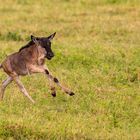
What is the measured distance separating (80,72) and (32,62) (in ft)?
8.26

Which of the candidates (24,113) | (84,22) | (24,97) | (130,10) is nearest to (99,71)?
(24,97)

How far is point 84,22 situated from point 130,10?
2712 mm

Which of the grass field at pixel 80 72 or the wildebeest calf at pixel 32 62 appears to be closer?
the grass field at pixel 80 72

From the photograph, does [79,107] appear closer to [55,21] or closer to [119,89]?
[119,89]

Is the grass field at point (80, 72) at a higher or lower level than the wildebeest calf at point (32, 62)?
lower

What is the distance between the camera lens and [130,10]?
21.8 meters

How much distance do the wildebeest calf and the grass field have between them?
0.33 metres

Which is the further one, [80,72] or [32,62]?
[80,72]

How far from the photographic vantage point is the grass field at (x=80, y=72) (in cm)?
961

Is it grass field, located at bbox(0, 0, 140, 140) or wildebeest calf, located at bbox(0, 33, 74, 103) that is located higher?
wildebeest calf, located at bbox(0, 33, 74, 103)

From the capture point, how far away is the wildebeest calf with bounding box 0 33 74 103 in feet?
35.4

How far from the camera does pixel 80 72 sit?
1334cm

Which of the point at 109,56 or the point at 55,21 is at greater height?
the point at 109,56

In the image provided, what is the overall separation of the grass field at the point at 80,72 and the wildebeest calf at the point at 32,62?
33cm
